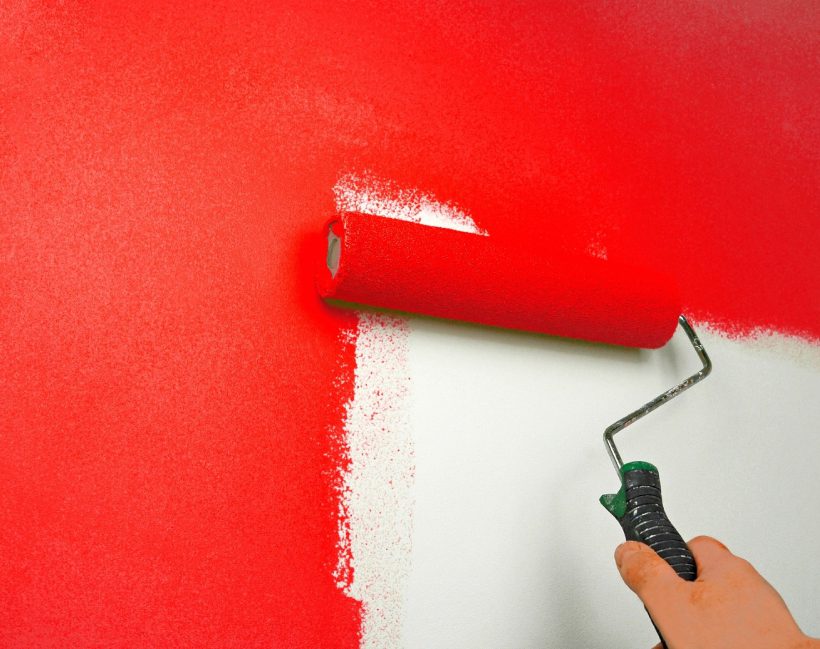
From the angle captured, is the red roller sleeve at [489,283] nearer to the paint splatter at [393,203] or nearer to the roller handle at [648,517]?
the paint splatter at [393,203]

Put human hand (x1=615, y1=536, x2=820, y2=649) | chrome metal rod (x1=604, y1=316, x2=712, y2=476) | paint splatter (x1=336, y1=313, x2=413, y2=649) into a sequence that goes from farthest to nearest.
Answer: chrome metal rod (x1=604, y1=316, x2=712, y2=476), paint splatter (x1=336, y1=313, x2=413, y2=649), human hand (x1=615, y1=536, x2=820, y2=649)

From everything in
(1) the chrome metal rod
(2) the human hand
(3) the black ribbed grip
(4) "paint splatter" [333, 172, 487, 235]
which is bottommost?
(2) the human hand

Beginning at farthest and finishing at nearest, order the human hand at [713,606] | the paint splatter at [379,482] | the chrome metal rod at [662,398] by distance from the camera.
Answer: the chrome metal rod at [662,398], the paint splatter at [379,482], the human hand at [713,606]

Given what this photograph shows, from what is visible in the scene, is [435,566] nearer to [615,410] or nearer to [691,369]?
[615,410]

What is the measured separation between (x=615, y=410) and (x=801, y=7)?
1.09 m

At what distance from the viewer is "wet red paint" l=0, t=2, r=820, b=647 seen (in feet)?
2.73

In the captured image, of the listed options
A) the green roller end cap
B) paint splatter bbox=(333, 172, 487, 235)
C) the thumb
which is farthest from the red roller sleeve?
the thumb

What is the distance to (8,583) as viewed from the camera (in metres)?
0.78

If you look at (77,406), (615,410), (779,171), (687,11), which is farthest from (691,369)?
(77,406)

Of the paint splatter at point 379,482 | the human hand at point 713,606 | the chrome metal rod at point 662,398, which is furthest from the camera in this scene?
the chrome metal rod at point 662,398

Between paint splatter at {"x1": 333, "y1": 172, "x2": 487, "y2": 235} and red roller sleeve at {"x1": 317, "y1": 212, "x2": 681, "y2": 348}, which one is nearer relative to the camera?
red roller sleeve at {"x1": 317, "y1": 212, "x2": 681, "y2": 348}

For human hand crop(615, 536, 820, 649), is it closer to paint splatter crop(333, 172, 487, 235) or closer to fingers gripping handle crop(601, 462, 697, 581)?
fingers gripping handle crop(601, 462, 697, 581)

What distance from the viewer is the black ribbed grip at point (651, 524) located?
88 centimetres

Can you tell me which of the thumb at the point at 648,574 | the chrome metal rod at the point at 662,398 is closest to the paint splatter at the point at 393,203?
the chrome metal rod at the point at 662,398
